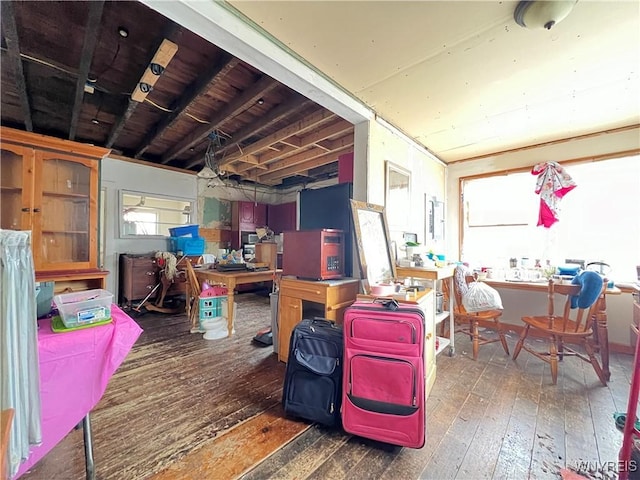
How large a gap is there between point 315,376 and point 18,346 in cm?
135

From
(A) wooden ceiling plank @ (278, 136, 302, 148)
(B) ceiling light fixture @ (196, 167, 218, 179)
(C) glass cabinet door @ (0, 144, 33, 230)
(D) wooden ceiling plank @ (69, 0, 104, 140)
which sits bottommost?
(C) glass cabinet door @ (0, 144, 33, 230)

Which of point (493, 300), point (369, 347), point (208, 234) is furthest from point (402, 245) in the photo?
point (208, 234)

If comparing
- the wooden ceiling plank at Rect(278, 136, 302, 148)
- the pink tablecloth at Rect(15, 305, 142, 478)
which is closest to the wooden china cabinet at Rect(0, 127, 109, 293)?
the pink tablecloth at Rect(15, 305, 142, 478)

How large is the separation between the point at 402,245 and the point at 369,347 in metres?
1.68

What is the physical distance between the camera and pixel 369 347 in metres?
1.51

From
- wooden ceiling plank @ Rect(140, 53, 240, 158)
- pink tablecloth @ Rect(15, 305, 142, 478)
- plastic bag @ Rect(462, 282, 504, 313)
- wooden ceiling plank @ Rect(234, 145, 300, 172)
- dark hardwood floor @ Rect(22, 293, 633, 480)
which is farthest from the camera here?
wooden ceiling plank @ Rect(234, 145, 300, 172)

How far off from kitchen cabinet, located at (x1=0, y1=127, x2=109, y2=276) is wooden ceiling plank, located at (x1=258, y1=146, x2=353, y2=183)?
2.96 meters

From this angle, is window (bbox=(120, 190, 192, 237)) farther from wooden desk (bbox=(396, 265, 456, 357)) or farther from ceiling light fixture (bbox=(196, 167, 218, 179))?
wooden desk (bbox=(396, 265, 456, 357))

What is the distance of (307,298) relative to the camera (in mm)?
2215

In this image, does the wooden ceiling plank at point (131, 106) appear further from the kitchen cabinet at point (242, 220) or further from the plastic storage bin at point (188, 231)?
the kitchen cabinet at point (242, 220)

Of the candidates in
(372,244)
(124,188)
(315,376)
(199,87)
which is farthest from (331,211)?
(124,188)

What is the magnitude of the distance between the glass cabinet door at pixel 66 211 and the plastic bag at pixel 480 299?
339 cm

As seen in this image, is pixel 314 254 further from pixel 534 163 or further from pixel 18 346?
pixel 534 163

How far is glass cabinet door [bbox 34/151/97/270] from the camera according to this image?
1932 mm
